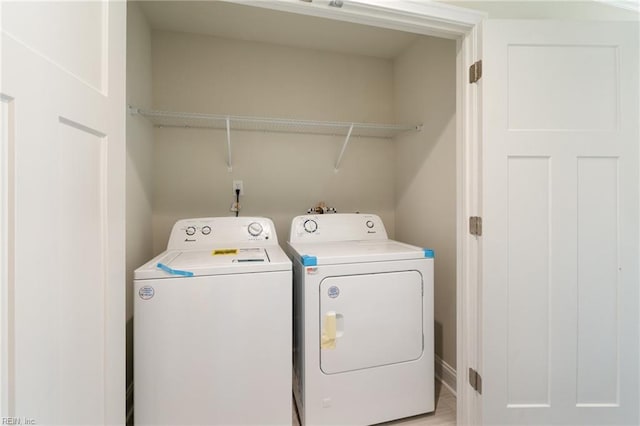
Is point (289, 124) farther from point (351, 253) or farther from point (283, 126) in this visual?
point (351, 253)

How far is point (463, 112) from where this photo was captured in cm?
137

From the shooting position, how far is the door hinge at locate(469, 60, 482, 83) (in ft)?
4.17

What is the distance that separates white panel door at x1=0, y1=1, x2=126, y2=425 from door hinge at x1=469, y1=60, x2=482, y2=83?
4.80ft

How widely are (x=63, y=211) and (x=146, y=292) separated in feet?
2.18

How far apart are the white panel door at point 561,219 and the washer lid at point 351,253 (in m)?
0.41

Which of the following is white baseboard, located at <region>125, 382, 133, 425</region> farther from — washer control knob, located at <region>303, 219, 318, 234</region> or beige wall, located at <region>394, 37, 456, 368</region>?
beige wall, located at <region>394, 37, 456, 368</region>

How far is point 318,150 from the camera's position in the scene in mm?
2338

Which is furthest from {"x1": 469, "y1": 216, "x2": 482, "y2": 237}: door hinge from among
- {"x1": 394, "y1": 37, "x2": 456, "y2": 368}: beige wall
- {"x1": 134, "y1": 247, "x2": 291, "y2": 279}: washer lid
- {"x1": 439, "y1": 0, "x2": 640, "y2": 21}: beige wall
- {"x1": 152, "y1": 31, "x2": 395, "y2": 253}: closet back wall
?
{"x1": 152, "y1": 31, "x2": 395, "y2": 253}: closet back wall

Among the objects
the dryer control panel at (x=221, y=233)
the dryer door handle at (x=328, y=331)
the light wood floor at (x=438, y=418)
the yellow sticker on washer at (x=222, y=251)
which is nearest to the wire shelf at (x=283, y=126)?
the dryer control panel at (x=221, y=233)

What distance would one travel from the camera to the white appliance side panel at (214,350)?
123 centimetres

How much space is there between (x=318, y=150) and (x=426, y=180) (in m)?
0.91

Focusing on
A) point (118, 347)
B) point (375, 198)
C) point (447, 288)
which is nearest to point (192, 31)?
point (375, 198)

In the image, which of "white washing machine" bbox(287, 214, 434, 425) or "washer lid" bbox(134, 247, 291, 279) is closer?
"washer lid" bbox(134, 247, 291, 279)

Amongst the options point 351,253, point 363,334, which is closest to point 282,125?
point 351,253
